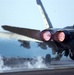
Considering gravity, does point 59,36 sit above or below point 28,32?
below

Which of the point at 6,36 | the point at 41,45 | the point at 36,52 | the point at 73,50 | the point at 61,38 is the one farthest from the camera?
the point at 36,52

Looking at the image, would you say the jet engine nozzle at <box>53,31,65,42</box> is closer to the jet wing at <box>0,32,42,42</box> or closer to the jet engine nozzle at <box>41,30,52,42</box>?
the jet engine nozzle at <box>41,30,52,42</box>

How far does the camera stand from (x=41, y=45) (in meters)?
26.0

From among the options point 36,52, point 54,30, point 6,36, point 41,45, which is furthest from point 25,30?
point 36,52

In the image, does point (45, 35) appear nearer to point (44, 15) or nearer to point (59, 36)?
point (59, 36)

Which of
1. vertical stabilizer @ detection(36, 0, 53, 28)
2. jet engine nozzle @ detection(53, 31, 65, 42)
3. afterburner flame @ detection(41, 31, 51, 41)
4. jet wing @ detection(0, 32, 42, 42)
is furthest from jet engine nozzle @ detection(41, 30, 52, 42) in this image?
vertical stabilizer @ detection(36, 0, 53, 28)

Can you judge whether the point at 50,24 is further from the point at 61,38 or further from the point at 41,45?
the point at 61,38

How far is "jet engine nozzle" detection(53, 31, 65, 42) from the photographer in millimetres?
15367

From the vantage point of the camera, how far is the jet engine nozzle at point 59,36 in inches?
605

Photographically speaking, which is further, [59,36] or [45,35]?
[45,35]

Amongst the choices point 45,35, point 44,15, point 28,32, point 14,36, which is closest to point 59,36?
point 45,35

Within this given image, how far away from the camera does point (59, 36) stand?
50.8 ft

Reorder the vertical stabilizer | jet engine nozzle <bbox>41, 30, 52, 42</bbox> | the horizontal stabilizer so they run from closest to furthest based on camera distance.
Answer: jet engine nozzle <bbox>41, 30, 52, 42</bbox>
the horizontal stabilizer
the vertical stabilizer

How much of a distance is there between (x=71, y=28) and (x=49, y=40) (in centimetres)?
176
